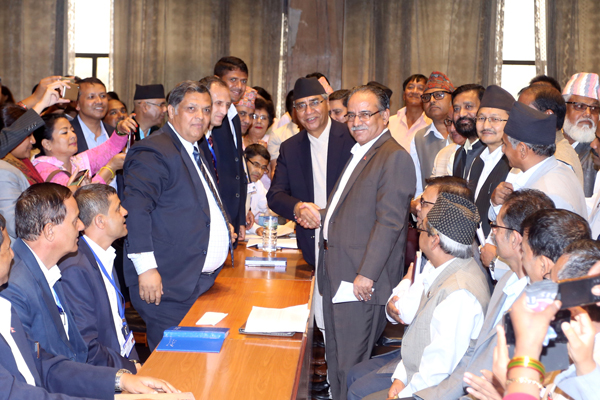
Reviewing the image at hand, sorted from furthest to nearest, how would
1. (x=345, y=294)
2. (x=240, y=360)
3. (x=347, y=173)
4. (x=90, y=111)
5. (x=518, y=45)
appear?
(x=518, y=45), (x=90, y=111), (x=347, y=173), (x=345, y=294), (x=240, y=360)

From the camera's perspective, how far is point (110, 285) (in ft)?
8.20

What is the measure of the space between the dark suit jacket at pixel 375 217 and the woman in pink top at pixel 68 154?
4.95ft

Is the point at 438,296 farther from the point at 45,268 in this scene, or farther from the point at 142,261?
the point at 45,268

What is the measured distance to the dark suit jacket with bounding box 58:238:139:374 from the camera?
2.25 metres

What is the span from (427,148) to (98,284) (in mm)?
3196

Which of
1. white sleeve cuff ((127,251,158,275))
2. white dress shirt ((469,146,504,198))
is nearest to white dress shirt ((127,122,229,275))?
A: white sleeve cuff ((127,251,158,275))

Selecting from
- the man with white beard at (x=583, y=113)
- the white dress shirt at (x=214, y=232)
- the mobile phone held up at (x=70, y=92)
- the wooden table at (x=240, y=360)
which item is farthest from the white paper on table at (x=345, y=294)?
the mobile phone held up at (x=70, y=92)

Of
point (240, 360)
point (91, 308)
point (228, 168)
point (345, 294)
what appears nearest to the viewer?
point (240, 360)

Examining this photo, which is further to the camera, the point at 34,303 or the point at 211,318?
the point at 211,318

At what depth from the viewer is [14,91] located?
839 cm

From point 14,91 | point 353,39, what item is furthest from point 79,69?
point 353,39

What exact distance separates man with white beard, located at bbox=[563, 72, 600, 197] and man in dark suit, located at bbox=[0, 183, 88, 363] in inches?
121

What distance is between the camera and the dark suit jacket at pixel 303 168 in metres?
3.67

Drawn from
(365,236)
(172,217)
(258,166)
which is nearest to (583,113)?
(365,236)
